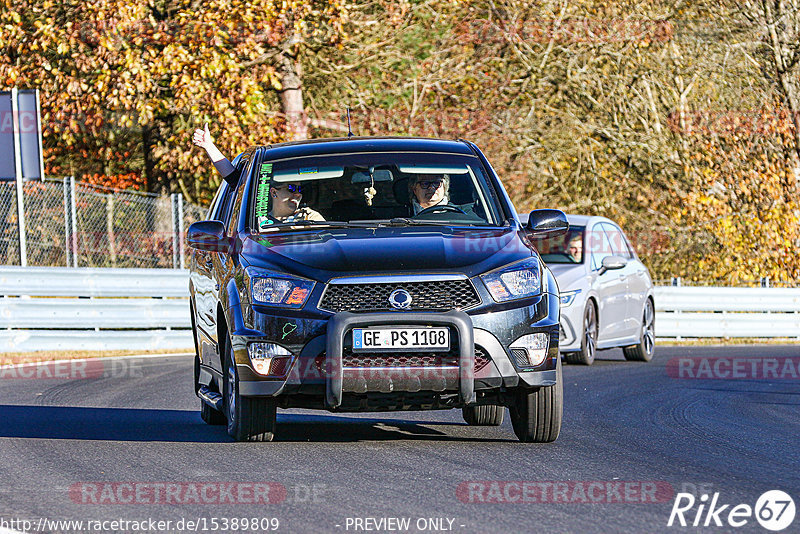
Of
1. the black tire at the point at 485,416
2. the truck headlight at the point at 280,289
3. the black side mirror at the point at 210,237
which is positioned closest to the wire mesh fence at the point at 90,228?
the black side mirror at the point at 210,237

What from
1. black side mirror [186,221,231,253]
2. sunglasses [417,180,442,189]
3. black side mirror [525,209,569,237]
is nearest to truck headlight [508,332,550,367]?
black side mirror [525,209,569,237]

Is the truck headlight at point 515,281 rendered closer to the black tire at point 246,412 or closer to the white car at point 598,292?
the black tire at point 246,412

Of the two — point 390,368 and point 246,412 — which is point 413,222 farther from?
point 246,412

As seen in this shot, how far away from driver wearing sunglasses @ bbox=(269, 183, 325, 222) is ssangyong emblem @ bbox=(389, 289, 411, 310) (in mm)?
1313

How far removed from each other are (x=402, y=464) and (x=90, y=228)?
1315cm

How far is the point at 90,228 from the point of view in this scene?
64.8ft

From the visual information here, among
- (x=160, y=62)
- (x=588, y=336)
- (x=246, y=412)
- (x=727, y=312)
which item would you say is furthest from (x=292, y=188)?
(x=727, y=312)

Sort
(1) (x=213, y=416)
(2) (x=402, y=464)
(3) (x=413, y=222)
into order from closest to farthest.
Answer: (2) (x=402, y=464) < (3) (x=413, y=222) < (1) (x=213, y=416)

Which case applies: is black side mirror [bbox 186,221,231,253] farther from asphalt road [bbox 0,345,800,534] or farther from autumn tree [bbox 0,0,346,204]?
autumn tree [bbox 0,0,346,204]

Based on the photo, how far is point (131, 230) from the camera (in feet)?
67.3

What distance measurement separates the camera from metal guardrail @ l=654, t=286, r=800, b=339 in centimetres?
2289

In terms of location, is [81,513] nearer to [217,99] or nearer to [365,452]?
[365,452]

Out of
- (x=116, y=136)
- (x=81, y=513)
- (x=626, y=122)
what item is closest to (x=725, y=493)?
(x=81, y=513)

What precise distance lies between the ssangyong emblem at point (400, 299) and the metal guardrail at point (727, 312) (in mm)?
15523
